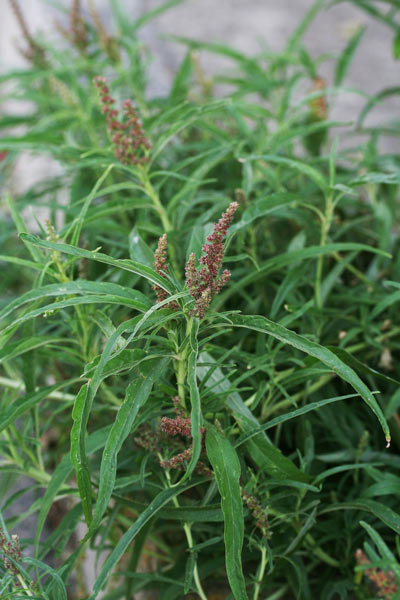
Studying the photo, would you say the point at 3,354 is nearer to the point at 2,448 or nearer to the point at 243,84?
the point at 2,448

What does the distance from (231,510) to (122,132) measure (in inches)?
20.8

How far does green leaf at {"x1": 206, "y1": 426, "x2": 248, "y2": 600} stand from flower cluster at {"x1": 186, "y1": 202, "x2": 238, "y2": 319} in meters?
0.15

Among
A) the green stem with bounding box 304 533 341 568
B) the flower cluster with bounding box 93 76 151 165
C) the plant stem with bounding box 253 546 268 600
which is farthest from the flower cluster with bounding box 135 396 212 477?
the flower cluster with bounding box 93 76 151 165

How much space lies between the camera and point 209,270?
2.02 ft

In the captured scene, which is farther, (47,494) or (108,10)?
(108,10)

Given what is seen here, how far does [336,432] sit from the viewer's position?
36.7 inches

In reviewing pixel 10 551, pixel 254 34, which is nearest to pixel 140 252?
pixel 10 551

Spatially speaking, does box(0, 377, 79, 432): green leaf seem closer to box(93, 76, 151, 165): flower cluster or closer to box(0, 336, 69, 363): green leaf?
box(0, 336, 69, 363): green leaf

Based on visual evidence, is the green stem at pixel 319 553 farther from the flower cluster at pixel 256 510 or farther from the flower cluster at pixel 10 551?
the flower cluster at pixel 10 551

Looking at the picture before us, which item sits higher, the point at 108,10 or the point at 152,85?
the point at 108,10

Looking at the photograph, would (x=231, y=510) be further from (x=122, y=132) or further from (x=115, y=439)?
(x=122, y=132)

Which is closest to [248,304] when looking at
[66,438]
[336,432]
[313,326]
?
[313,326]

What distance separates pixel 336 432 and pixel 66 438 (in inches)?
17.6

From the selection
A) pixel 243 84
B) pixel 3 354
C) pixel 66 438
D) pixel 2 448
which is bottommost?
pixel 66 438
